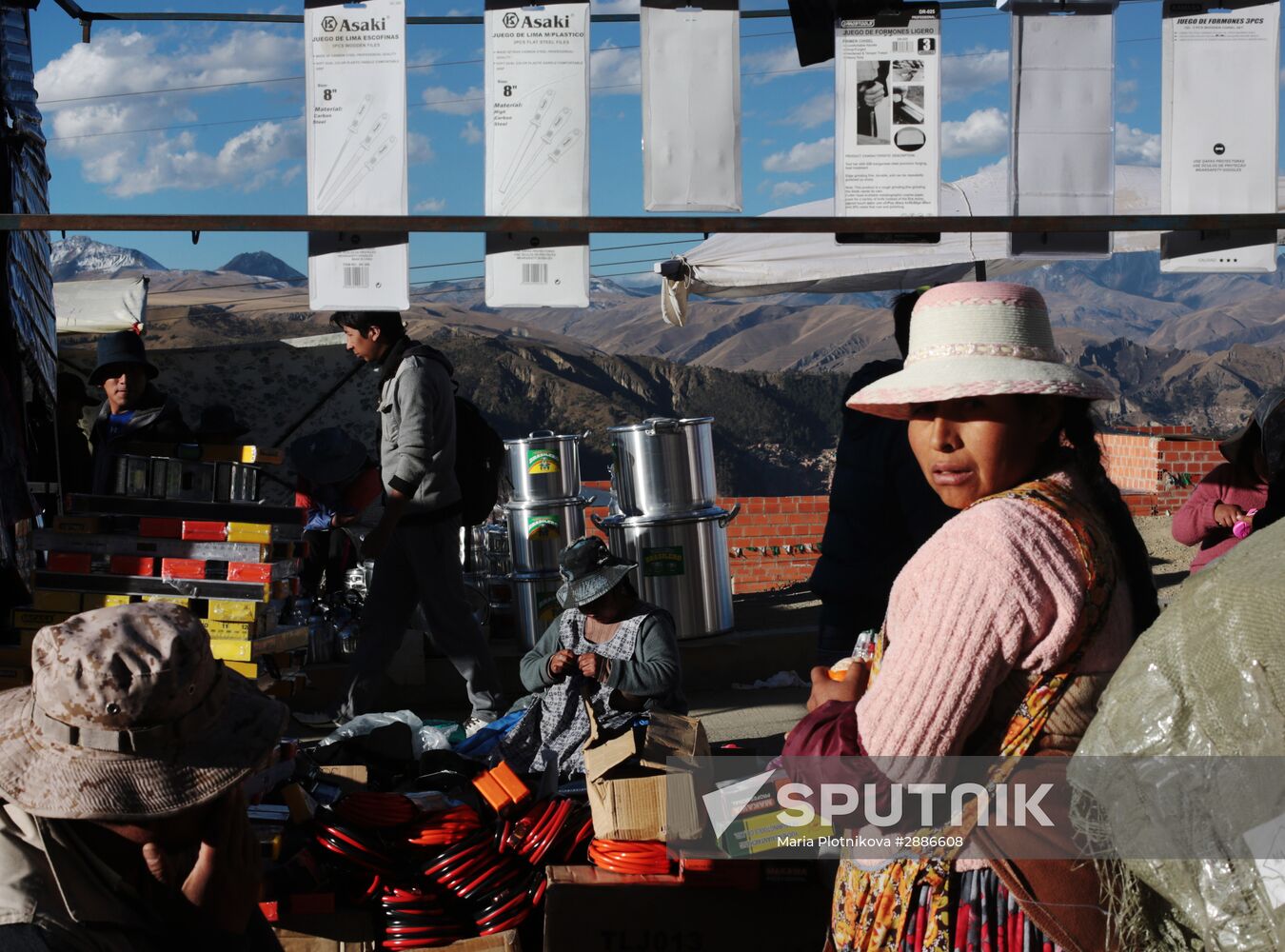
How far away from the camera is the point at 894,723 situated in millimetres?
1852

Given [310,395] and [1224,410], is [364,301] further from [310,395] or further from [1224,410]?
[1224,410]

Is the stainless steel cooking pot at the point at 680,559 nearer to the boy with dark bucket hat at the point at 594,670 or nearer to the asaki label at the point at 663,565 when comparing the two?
the asaki label at the point at 663,565

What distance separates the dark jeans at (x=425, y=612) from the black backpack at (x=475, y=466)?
20 centimetres

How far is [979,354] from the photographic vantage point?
205 cm

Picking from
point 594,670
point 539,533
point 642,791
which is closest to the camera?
point 642,791

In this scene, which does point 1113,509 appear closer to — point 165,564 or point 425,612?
point 165,564

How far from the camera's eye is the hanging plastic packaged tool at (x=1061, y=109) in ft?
11.3

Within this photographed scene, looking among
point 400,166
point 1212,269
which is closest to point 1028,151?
point 1212,269

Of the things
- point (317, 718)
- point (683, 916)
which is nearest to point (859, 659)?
point (683, 916)

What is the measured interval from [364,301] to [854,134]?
141 centimetres

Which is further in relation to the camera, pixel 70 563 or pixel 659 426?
pixel 659 426

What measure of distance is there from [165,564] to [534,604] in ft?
12.7

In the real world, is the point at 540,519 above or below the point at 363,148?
below

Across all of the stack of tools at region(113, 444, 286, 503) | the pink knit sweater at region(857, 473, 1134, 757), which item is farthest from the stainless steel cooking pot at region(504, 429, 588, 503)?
the pink knit sweater at region(857, 473, 1134, 757)
